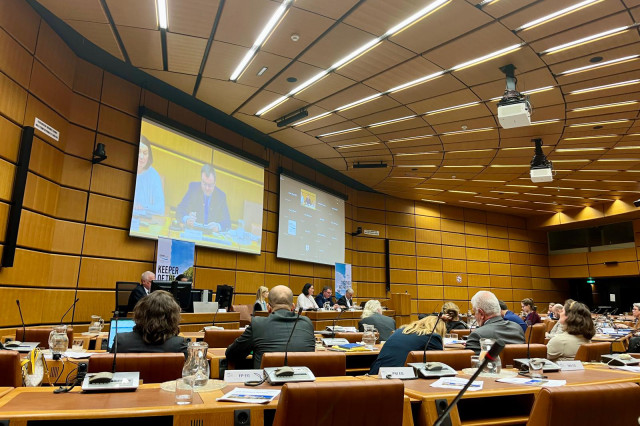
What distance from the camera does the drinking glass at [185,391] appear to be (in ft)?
4.71

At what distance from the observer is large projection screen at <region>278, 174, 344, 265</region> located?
10414mm

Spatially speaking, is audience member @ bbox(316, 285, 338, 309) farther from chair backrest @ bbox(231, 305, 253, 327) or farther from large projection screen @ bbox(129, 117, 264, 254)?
chair backrest @ bbox(231, 305, 253, 327)

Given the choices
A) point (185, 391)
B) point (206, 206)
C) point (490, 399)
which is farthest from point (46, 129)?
point (490, 399)

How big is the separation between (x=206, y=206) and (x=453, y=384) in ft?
23.3

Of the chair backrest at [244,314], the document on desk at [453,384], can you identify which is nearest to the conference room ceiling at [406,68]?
the chair backrest at [244,314]

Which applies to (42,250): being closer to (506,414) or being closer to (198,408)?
(198,408)

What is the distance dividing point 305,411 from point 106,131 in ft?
22.9

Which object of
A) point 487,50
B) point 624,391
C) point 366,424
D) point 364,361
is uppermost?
point 487,50

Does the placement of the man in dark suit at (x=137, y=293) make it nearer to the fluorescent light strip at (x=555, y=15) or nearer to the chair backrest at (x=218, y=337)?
the chair backrest at (x=218, y=337)

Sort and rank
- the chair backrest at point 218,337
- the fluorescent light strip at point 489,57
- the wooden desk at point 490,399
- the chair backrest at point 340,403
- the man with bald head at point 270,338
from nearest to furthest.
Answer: the chair backrest at point 340,403
the wooden desk at point 490,399
the man with bald head at point 270,338
the chair backrest at point 218,337
the fluorescent light strip at point 489,57

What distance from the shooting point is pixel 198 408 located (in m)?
1.36

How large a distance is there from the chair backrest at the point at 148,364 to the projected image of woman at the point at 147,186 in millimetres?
5625

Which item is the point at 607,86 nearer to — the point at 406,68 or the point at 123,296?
the point at 406,68

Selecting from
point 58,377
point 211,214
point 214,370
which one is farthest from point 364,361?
point 211,214
